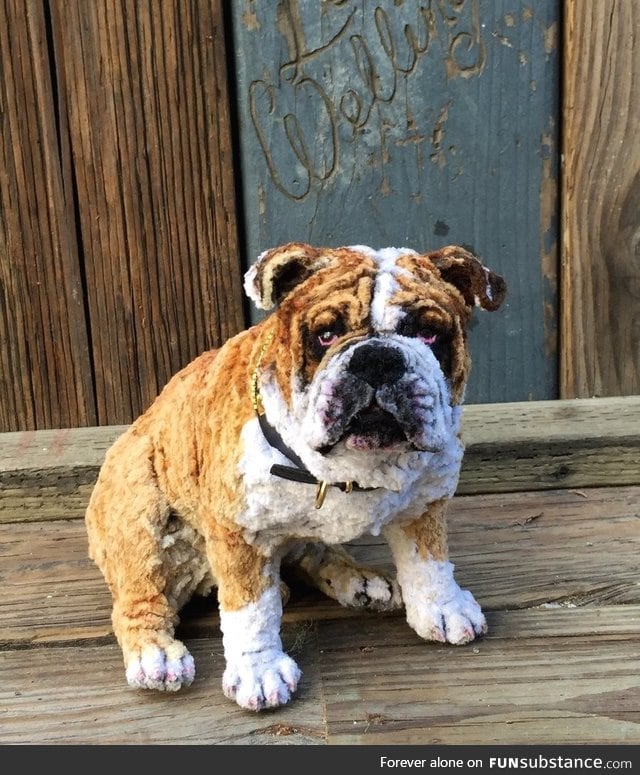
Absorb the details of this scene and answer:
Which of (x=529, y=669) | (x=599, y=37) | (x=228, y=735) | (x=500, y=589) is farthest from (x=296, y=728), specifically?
(x=599, y=37)

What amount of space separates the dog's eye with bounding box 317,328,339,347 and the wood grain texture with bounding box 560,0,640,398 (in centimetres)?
114

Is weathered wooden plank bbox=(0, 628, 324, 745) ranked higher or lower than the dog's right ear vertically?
lower

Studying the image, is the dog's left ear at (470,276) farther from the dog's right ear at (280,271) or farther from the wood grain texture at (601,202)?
the wood grain texture at (601,202)

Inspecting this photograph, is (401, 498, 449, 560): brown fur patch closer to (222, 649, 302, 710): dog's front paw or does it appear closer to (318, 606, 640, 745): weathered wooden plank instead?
(318, 606, 640, 745): weathered wooden plank

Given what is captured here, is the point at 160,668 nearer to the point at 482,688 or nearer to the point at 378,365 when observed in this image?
the point at 482,688

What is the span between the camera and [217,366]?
70.2 inches

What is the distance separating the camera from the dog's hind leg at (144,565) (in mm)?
1649

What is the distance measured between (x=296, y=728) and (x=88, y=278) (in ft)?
4.43

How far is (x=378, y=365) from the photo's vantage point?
135 cm

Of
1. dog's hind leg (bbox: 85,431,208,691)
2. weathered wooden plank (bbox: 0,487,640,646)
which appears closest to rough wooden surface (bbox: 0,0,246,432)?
weathered wooden plank (bbox: 0,487,640,646)

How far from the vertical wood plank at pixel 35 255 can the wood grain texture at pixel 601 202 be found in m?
1.33

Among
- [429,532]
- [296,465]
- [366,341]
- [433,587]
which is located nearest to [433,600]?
[433,587]

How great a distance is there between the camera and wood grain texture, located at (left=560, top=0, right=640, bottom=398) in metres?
2.25

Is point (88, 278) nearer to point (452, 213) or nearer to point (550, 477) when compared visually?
point (452, 213)
